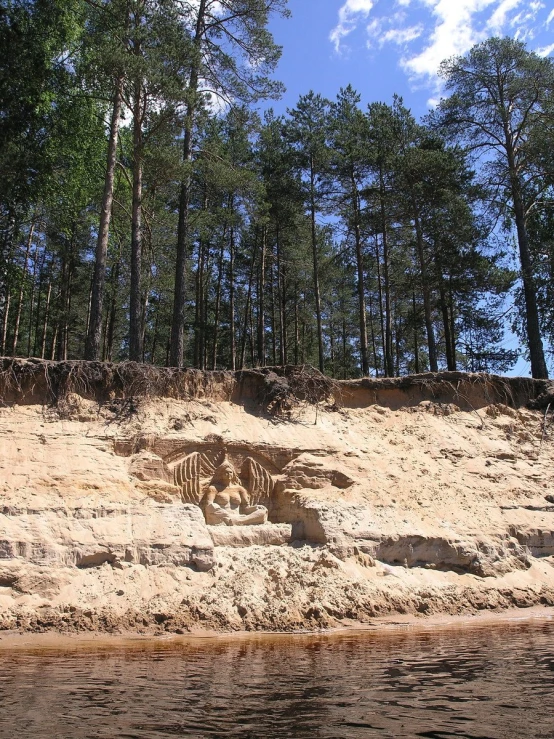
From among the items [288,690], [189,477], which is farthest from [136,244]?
[288,690]

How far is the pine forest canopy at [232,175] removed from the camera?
15.2 metres

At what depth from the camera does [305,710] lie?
4523 millimetres

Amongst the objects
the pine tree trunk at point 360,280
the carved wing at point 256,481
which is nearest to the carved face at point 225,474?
the carved wing at point 256,481

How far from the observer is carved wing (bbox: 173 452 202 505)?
10984mm

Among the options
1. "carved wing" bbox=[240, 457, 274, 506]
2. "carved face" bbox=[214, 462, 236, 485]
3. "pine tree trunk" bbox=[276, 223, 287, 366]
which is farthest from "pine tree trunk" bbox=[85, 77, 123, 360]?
"pine tree trunk" bbox=[276, 223, 287, 366]

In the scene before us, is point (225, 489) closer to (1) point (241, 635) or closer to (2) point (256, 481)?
(2) point (256, 481)

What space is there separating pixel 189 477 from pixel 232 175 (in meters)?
8.69

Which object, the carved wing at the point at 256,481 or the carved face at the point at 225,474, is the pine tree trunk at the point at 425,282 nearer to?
the carved wing at the point at 256,481

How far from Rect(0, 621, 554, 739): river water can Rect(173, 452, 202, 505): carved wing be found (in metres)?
3.33

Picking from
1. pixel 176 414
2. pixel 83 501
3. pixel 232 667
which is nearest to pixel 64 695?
pixel 232 667

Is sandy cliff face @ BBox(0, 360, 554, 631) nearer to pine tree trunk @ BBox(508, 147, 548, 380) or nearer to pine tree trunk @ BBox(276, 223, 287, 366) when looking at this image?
pine tree trunk @ BBox(508, 147, 548, 380)

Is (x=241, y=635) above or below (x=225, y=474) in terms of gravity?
below

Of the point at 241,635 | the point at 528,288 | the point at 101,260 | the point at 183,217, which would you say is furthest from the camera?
the point at 528,288

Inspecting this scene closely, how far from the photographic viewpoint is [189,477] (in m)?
11.1
